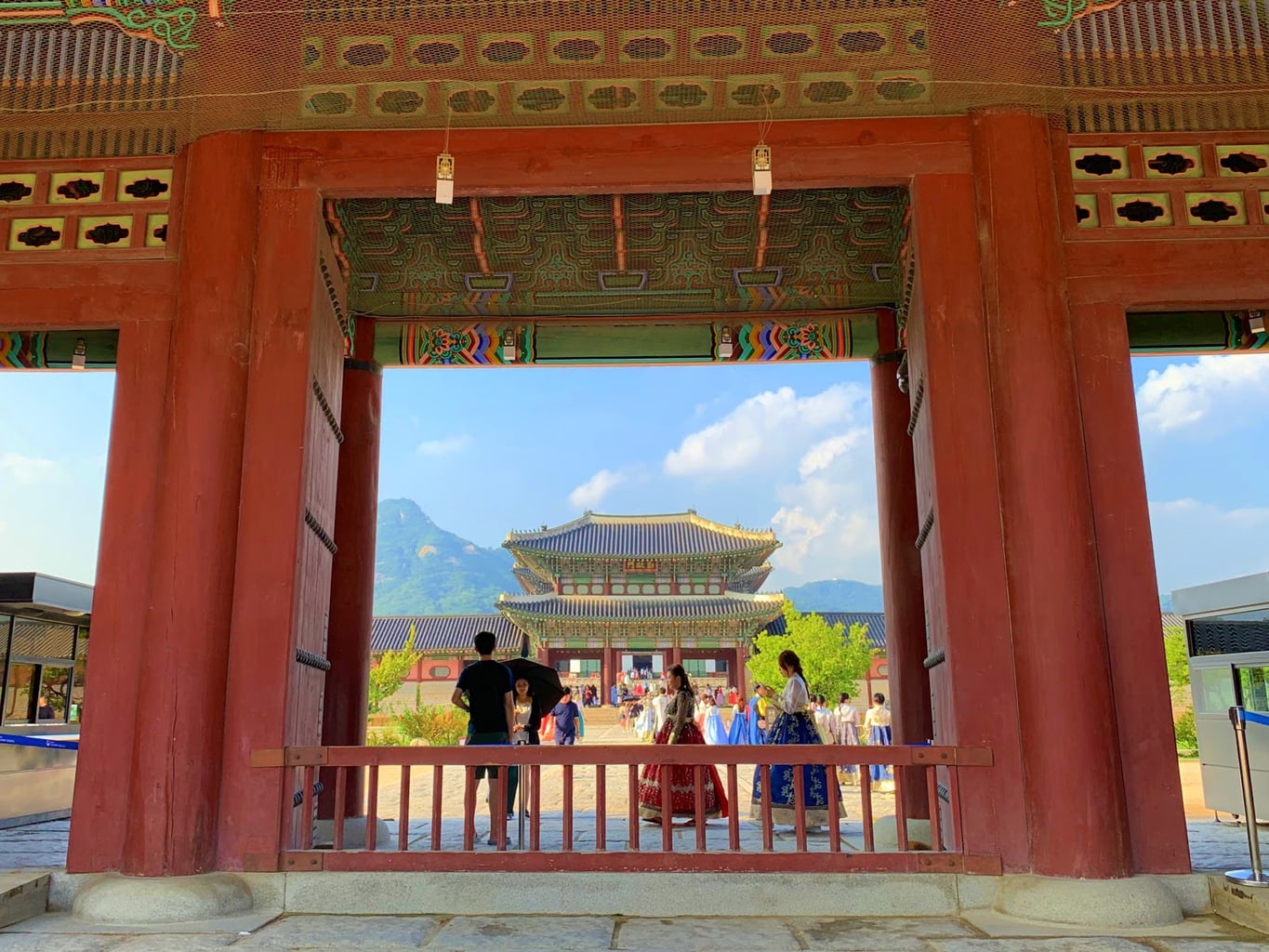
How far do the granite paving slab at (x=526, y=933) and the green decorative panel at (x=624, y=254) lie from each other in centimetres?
362

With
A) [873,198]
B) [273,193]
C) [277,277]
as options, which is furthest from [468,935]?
[873,198]

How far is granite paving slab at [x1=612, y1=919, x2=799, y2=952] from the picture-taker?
3.33m

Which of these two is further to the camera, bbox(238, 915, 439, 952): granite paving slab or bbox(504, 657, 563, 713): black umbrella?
bbox(504, 657, 563, 713): black umbrella

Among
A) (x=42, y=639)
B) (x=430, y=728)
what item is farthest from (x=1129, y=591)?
(x=430, y=728)

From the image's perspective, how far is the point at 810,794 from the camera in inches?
262

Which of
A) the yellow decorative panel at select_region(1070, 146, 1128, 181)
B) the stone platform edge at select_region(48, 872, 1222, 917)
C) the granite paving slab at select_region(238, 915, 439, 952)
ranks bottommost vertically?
the granite paving slab at select_region(238, 915, 439, 952)

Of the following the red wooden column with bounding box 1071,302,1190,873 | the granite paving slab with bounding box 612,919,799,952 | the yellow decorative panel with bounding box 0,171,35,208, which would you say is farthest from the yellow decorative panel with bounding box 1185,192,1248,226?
the yellow decorative panel with bounding box 0,171,35,208

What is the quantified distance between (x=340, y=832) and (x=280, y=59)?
326 centimetres

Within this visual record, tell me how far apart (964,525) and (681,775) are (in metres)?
3.50

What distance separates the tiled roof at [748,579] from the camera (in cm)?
3466

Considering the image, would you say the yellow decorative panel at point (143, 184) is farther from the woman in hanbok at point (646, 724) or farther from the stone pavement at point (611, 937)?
the woman in hanbok at point (646, 724)

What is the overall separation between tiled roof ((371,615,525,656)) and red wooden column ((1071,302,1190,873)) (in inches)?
1162

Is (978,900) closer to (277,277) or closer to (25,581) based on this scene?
(277,277)

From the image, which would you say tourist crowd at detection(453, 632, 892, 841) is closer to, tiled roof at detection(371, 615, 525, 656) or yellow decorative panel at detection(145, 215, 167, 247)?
yellow decorative panel at detection(145, 215, 167, 247)
